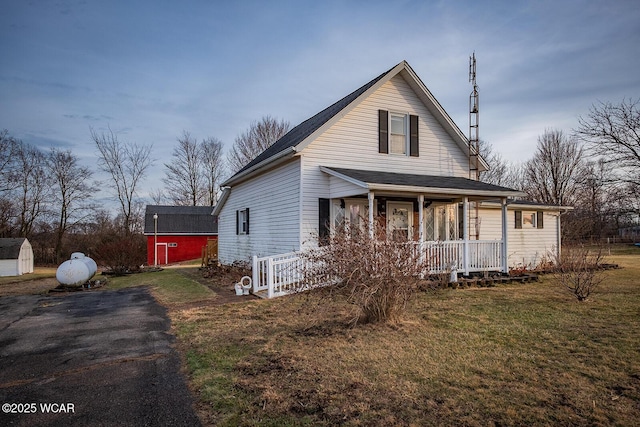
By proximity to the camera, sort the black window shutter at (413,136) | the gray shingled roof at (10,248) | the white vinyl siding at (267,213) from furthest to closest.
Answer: the gray shingled roof at (10,248)
the black window shutter at (413,136)
the white vinyl siding at (267,213)

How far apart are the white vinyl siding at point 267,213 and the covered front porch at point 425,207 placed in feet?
3.55

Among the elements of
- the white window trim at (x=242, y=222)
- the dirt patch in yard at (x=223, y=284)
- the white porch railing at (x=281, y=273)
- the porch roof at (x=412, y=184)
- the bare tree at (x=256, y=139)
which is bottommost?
the dirt patch in yard at (x=223, y=284)

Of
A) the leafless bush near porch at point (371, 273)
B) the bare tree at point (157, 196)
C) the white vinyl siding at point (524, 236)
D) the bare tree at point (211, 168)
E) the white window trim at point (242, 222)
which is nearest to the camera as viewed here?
the leafless bush near porch at point (371, 273)

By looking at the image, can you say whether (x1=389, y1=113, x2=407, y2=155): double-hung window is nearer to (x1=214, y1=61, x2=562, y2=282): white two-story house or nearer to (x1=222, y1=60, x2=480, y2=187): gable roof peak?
(x1=214, y1=61, x2=562, y2=282): white two-story house

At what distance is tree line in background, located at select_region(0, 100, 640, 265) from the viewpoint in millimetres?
32156

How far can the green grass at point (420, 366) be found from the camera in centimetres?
364

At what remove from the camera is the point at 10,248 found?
2295 centimetres

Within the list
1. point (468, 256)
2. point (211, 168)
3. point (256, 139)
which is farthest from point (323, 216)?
point (211, 168)

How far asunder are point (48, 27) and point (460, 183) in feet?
50.5

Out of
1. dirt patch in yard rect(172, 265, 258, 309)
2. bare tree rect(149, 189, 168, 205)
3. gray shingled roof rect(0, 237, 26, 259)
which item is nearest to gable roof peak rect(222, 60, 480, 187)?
dirt patch in yard rect(172, 265, 258, 309)

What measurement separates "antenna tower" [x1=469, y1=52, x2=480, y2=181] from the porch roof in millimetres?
1923

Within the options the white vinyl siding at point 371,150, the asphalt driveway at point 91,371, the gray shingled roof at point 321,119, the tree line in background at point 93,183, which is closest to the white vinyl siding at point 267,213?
the white vinyl siding at point 371,150

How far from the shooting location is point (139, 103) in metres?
21.8

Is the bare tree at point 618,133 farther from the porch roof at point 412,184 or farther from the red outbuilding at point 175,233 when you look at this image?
the red outbuilding at point 175,233
